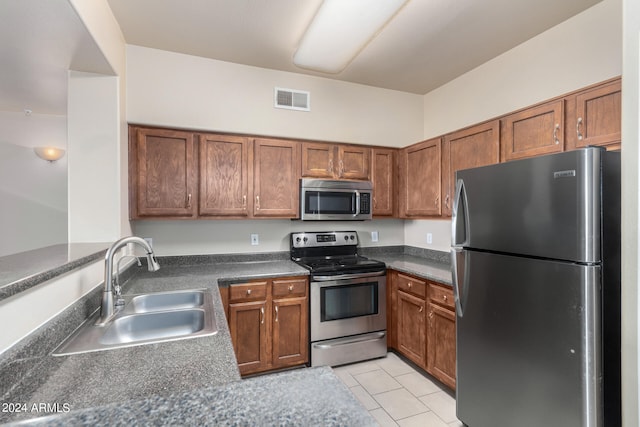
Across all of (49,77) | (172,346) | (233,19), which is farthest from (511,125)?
(49,77)

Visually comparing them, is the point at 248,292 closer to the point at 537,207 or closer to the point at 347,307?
the point at 347,307

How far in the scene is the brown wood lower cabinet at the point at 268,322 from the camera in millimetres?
2514

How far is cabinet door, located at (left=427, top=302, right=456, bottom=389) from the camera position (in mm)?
2281

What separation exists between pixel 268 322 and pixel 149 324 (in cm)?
116

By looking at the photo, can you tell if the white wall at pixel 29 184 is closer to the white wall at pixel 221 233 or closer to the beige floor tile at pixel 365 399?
the white wall at pixel 221 233

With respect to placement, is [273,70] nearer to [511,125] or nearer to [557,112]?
[511,125]

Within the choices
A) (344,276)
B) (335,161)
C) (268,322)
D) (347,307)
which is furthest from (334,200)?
(268,322)

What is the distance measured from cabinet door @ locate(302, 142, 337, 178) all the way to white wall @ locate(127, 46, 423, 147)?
5.9 inches

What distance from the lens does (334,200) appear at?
3.05 meters

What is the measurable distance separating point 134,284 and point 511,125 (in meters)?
2.89

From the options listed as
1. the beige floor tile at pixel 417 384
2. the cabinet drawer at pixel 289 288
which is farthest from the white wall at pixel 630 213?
the cabinet drawer at pixel 289 288

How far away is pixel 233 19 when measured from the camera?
2227 millimetres

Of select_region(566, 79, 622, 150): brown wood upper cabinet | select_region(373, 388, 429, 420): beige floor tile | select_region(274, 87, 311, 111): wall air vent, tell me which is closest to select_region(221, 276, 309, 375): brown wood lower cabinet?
select_region(373, 388, 429, 420): beige floor tile

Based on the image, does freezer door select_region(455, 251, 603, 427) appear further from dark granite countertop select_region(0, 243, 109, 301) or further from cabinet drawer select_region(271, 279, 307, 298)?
dark granite countertop select_region(0, 243, 109, 301)
